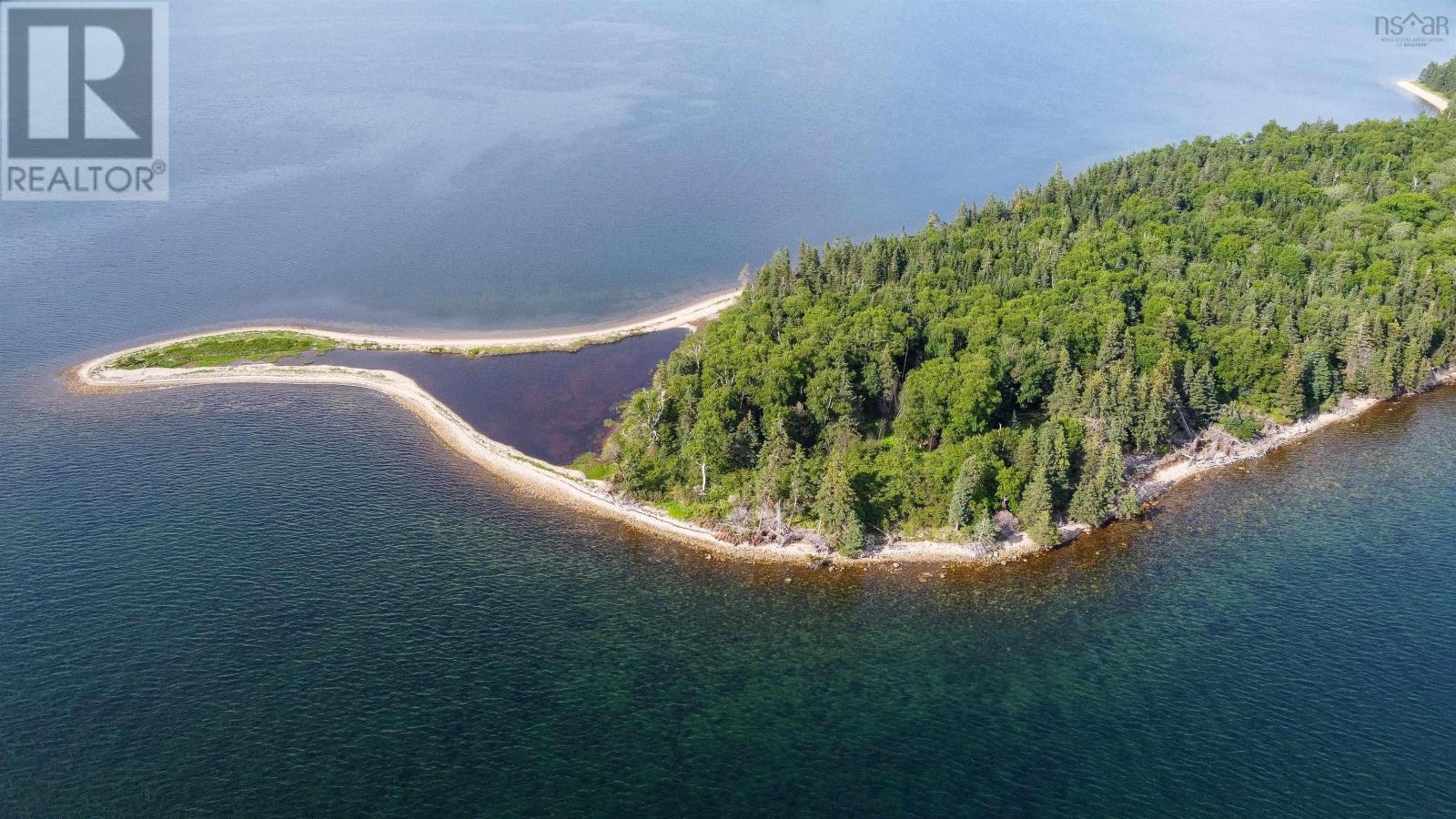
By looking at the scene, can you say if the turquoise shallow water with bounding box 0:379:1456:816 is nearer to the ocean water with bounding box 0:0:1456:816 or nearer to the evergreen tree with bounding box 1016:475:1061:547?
the ocean water with bounding box 0:0:1456:816

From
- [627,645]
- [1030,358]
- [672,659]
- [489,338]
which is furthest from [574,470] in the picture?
[1030,358]

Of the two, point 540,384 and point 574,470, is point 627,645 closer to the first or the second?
point 574,470

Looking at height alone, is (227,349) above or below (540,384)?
above

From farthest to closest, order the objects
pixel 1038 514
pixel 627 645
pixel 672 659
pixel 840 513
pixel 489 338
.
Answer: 1. pixel 489 338
2. pixel 1038 514
3. pixel 840 513
4. pixel 627 645
5. pixel 672 659

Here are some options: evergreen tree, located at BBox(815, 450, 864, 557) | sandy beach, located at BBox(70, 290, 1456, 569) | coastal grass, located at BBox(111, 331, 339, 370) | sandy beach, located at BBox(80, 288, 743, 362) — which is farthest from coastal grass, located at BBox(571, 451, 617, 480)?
coastal grass, located at BBox(111, 331, 339, 370)

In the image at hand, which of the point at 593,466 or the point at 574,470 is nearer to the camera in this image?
the point at 574,470
